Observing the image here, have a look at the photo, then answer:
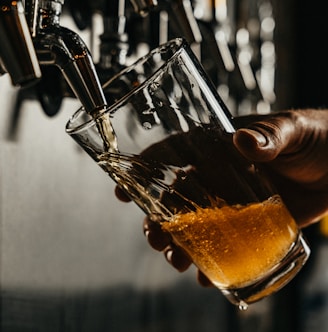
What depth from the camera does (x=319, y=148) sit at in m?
1.04

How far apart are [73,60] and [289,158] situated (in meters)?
0.45

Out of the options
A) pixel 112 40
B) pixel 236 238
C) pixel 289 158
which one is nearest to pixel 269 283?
pixel 236 238

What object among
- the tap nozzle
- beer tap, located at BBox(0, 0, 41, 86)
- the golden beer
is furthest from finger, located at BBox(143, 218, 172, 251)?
beer tap, located at BBox(0, 0, 41, 86)

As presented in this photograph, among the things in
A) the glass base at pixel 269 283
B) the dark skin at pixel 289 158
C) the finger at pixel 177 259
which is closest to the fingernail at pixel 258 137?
the dark skin at pixel 289 158

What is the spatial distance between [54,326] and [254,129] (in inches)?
15.3

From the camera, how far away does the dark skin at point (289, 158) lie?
769 mm

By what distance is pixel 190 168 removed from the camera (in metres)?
0.70

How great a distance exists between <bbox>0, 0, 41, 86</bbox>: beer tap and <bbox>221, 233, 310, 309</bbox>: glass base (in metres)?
0.38

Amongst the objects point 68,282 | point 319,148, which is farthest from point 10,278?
point 319,148

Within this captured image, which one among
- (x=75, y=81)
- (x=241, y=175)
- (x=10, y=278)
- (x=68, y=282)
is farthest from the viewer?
(x=68, y=282)

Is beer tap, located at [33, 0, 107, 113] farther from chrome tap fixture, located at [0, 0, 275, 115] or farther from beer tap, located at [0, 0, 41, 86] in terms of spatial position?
beer tap, located at [0, 0, 41, 86]

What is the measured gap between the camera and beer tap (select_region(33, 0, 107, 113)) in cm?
65

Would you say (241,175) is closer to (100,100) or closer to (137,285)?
(100,100)

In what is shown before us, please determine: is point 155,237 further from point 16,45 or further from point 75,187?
point 16,45
